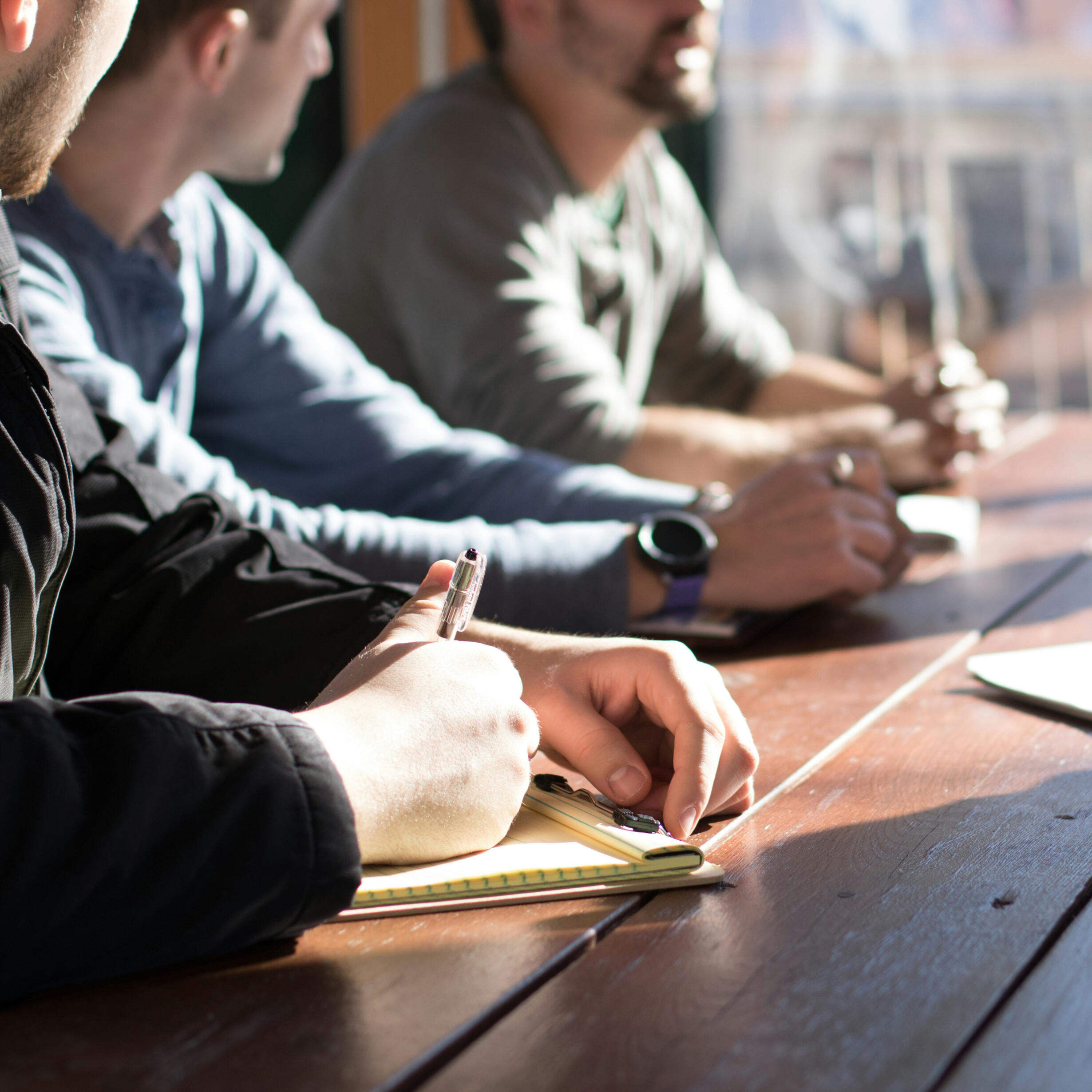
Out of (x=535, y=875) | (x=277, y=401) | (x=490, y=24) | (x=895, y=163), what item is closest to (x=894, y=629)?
(x=535, y=875)

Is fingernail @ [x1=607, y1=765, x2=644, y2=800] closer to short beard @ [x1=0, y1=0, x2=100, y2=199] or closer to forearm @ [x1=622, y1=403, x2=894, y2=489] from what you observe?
short beard @ [x1=0, y1=0, x2=100, y2=199]

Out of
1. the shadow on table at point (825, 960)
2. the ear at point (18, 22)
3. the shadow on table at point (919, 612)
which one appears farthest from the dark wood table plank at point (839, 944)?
the ear at point (18, 22)

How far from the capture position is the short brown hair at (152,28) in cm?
120

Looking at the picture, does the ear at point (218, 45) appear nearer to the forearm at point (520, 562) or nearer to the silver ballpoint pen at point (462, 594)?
the forearm at point (520, 562)

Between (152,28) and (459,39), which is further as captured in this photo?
(459,39)

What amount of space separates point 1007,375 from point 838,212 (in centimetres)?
76

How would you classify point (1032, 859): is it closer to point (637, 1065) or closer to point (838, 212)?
point (637, 1065)

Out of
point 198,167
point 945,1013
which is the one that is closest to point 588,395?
point 198,167

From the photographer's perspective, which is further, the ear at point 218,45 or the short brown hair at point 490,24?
the short brown hair at point 490,24

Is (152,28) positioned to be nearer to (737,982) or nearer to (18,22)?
(18,22)

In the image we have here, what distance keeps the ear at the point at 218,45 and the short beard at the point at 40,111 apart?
47 cm

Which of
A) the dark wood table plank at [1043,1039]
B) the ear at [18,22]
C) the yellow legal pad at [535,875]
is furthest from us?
the ear at [18,22]

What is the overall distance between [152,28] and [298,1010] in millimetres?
993

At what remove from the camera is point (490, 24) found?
2.17 metres
